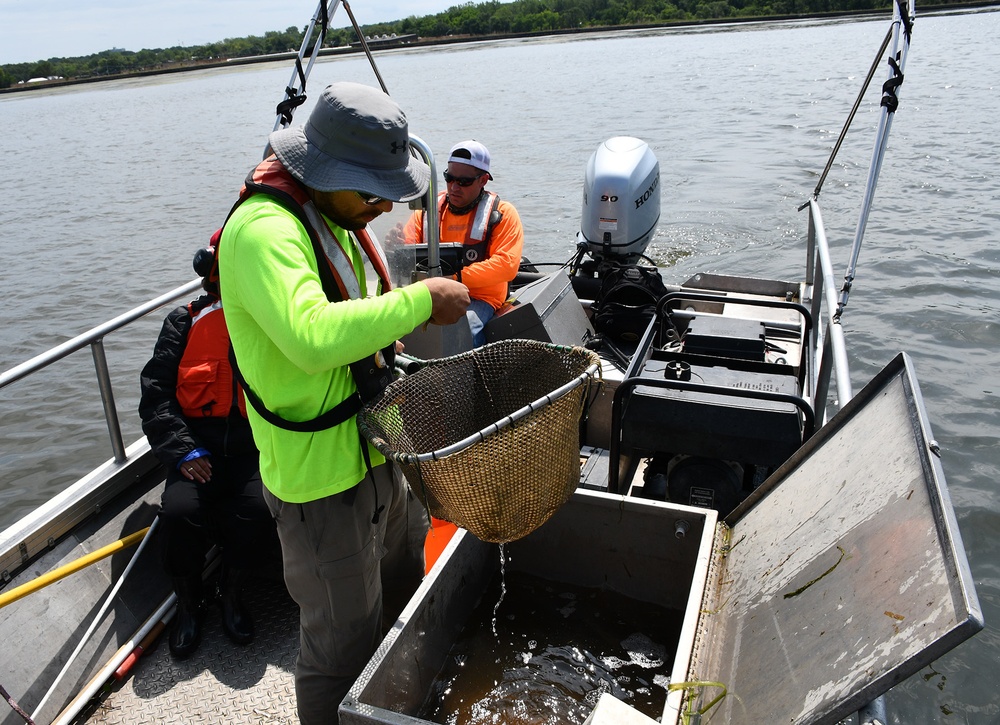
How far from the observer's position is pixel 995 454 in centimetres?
529

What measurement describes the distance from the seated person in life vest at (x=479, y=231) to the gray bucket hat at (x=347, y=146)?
99.2 inches

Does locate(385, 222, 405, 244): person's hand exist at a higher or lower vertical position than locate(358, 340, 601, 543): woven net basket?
higher

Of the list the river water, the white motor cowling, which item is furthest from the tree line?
the white motor cowling

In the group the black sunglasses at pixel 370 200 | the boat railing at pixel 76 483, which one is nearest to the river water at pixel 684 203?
the black sunglasses at pixel 370 200

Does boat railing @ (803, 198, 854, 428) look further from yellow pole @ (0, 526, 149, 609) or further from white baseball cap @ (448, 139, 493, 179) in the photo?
yellow pole @ (0, 526, 149, 609)

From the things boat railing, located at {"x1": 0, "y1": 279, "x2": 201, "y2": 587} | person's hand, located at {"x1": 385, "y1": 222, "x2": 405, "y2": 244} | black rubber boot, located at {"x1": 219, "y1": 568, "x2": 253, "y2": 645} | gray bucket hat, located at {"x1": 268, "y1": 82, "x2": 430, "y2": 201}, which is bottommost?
black rubber boot, located at {"x1": 219, "y1": 568, "x2": 253, "y2": 645}

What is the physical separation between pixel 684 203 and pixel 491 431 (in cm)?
1130

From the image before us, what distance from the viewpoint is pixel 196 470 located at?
284 cm

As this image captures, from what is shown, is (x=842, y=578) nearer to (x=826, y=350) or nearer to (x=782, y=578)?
(x=782, y=578)

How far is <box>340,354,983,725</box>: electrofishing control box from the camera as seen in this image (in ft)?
4.48

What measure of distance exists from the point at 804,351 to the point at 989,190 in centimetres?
906

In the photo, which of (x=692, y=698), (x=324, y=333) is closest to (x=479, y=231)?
(x=324, y=333)

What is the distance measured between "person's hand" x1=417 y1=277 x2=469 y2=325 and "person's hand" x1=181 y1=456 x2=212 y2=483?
1.41 m

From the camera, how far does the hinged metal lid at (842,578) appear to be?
1317 millimetres
